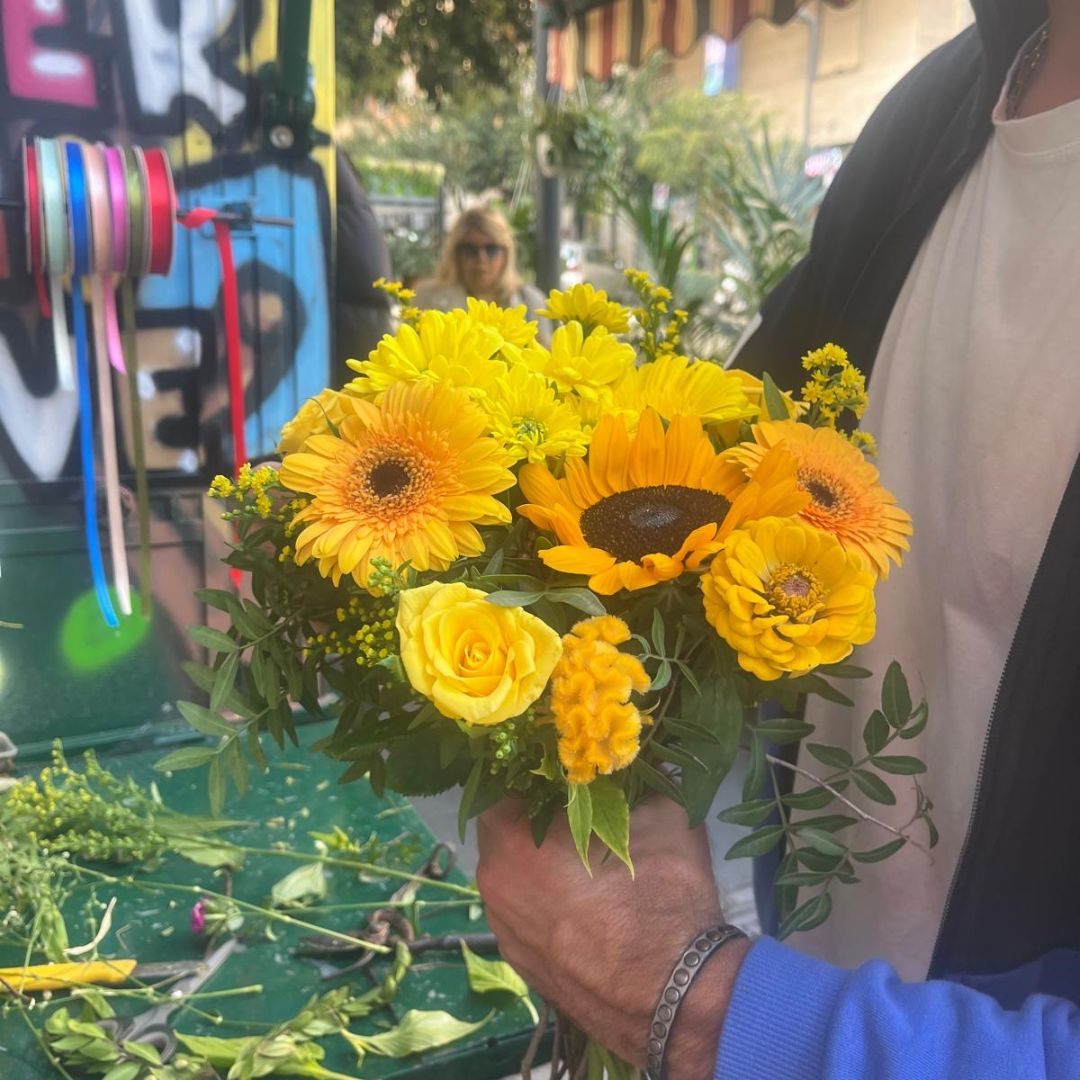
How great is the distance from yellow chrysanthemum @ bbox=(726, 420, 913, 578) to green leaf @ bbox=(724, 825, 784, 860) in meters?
0.23

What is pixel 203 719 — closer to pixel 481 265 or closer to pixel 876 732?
pixel 876 732

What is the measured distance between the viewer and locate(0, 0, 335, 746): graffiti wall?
1.75m

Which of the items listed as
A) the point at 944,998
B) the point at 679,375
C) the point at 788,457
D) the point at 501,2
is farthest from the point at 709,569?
Result: the point at 501,2

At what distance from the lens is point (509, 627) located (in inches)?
21.6

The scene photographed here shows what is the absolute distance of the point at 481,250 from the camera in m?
4.95

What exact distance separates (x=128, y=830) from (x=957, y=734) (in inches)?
40.3

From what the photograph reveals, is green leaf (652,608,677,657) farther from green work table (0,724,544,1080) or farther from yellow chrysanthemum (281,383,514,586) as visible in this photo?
green work table (0,724,544,1080)

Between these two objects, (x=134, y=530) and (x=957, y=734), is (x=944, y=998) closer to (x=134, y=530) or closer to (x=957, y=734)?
(x=957, y=734)

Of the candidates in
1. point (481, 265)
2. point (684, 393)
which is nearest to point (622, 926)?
point (684, 393)

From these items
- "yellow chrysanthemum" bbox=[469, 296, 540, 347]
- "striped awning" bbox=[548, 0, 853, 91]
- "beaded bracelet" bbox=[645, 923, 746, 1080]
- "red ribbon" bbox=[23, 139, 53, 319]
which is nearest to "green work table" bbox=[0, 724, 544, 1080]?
"beaded bracelet" bbox=[645, 923, 746, 1080]

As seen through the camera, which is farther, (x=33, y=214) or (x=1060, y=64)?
(x=33, y=214)

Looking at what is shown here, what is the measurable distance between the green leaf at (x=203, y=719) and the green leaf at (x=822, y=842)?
47 centimetres

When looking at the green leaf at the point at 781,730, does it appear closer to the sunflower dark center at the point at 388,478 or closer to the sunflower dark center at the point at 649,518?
the sunflower dark center at the point at 649,518

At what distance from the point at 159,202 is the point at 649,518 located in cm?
143
